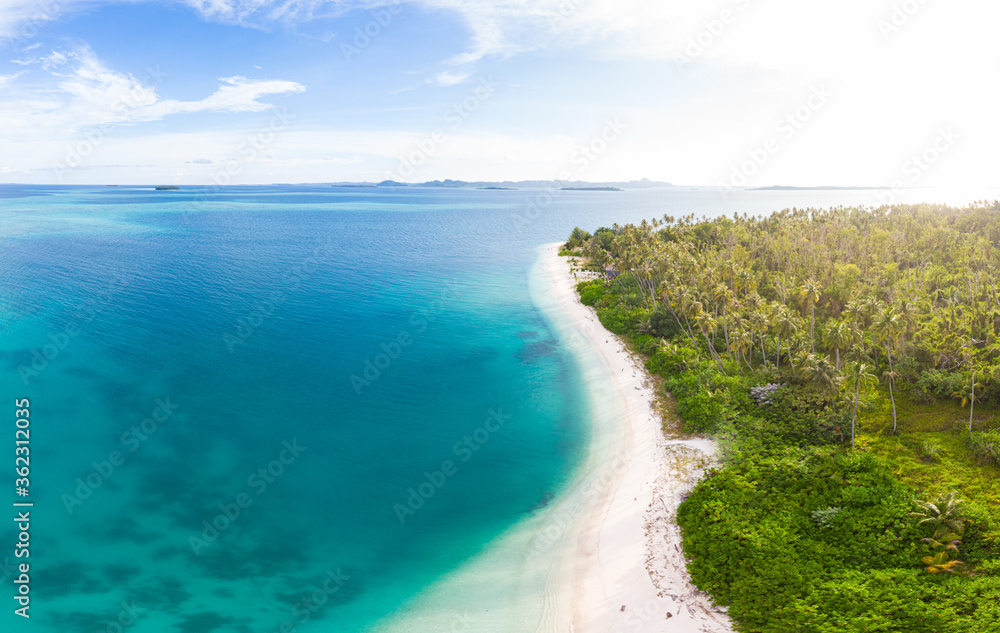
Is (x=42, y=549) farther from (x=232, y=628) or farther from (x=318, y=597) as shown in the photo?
(x=318, y=597)

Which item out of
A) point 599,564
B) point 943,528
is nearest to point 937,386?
point 943,528

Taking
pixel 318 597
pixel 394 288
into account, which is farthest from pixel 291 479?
pixel 394 288

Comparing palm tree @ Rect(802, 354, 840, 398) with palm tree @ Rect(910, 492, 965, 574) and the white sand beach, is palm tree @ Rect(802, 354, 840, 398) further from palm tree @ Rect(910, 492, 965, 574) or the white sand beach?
palm tree @ Rect(910, 492, 965, 574)

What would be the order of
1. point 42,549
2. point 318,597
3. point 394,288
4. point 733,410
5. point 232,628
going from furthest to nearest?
1. point 394,288
2. point 733,410
3. point 42,549
4. point 318,597
5. point 232,628

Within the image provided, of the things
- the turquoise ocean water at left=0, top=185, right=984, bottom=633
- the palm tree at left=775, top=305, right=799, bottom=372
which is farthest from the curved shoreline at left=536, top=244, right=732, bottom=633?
the palm tree at left=775, top=305, right=799, bottom=372

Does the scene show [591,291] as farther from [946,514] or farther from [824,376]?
[946,514]
